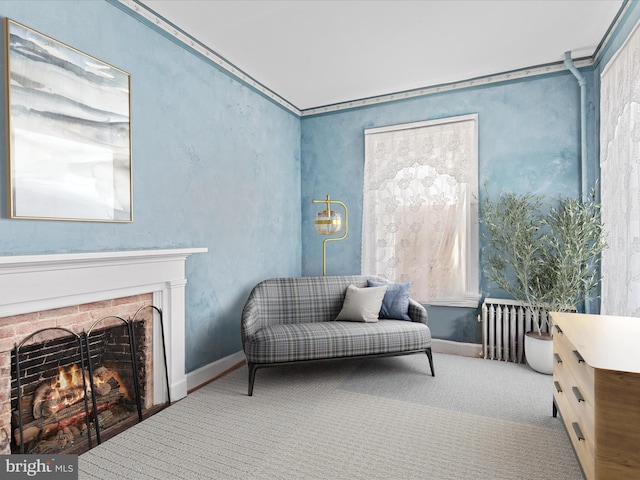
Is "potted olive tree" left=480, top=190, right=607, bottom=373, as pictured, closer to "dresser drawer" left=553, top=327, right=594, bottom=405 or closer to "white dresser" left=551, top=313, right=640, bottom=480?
"dresser drawer" left=553, top=327, right=594, bottom=405

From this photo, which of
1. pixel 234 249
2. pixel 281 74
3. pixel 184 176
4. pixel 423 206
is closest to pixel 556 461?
pixel 423 206

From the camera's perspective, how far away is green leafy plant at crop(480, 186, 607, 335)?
3.00 meters

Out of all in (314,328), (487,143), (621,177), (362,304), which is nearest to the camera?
(621,177)

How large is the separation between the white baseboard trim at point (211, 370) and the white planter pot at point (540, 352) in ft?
8.69

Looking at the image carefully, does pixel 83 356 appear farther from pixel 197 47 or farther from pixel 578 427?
pixel 578 427

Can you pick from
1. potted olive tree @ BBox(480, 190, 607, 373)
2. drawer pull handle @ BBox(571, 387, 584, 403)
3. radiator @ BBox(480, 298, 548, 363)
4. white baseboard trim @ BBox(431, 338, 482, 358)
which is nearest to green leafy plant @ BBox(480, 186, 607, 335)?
potted olive tree @ BBox(480, 190, 607, 373)

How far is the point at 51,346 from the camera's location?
2.01 meters

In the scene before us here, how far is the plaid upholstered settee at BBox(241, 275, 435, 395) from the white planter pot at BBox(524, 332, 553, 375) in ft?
3.00

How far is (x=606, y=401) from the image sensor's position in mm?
1348

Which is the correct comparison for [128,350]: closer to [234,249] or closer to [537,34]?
[234,249]

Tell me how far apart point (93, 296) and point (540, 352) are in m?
3.44

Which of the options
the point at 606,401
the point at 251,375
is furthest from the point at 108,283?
the point at 606,401

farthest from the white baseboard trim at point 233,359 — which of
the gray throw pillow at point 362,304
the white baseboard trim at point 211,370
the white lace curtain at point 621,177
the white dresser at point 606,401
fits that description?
the white dresser at point 606,401

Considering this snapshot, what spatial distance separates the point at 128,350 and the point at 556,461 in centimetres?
264
